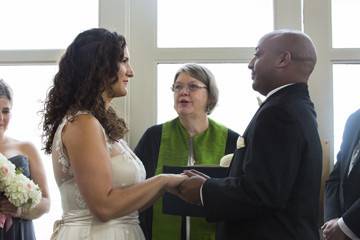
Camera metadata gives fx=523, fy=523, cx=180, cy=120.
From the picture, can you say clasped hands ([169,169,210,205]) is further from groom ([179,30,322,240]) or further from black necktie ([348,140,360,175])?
black necktie ([348,140,360,175])

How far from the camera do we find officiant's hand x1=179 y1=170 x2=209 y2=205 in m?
1.89

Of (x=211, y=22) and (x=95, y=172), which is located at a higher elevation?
(x=211, y=22)

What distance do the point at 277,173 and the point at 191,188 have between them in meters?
0.35

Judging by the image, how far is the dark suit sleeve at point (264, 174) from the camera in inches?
66.8

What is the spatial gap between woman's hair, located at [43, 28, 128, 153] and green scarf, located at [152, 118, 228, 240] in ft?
2.39

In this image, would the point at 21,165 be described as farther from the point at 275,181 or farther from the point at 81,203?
the point at 275,181

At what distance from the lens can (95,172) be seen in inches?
69.6

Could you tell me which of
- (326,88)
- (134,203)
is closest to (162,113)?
(326,88)

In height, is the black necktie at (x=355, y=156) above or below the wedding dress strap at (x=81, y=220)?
above

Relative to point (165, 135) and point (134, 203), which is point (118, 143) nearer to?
point (134, 203)

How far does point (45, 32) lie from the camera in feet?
9.99

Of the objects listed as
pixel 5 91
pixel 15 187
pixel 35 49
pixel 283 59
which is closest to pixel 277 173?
pixel 283 59

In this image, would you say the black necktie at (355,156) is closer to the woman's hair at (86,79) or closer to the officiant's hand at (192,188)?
the officiant's hand at (192,188)

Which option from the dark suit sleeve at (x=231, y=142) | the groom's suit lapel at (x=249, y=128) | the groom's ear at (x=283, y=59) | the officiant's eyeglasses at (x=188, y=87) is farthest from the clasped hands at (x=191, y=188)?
the officiant's eyeglasses at (x=188, y=87)
